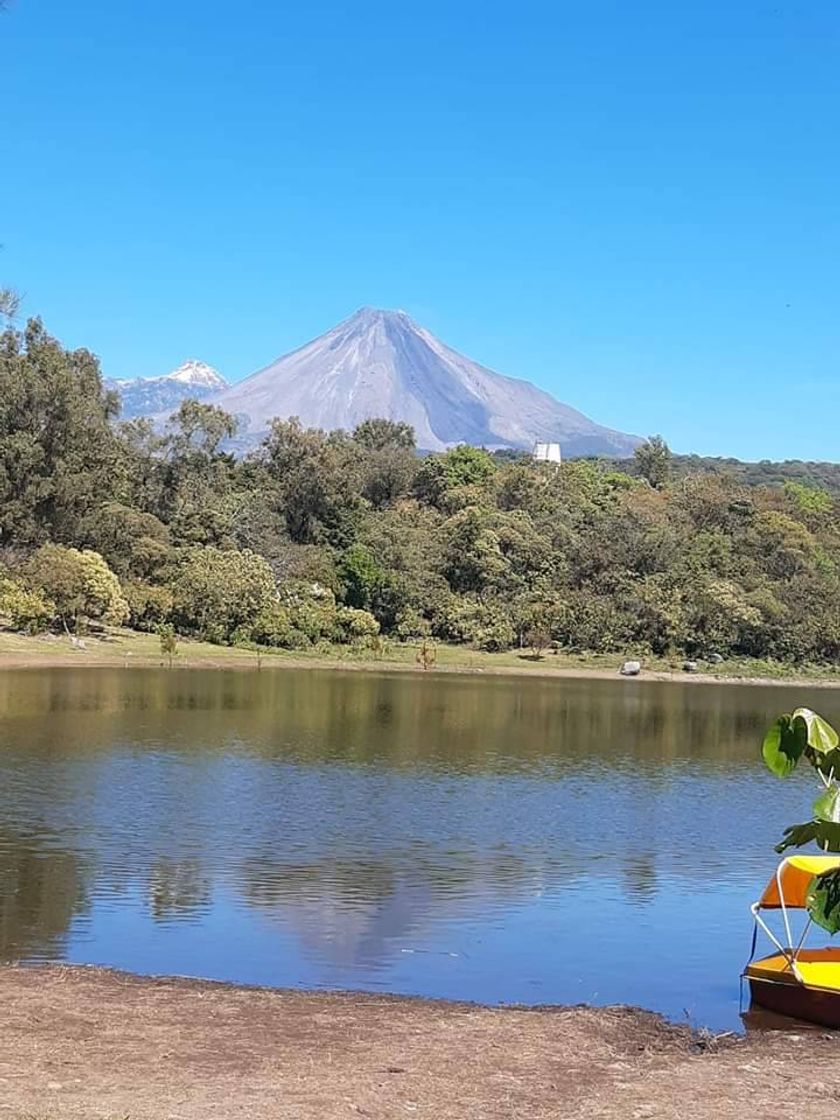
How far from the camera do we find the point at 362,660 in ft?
223

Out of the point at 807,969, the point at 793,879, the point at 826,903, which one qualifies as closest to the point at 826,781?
the point at 826,903

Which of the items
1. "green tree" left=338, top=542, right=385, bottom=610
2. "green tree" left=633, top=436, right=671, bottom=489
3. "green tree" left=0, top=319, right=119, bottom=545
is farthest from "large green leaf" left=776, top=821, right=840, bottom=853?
"green tree" left=633, top=436, right=671, bottom=489

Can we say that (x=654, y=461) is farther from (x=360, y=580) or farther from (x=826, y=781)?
(x=826, y=781)

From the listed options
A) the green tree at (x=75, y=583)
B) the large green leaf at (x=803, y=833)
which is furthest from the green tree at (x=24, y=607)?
the large green leaf at (x=803, y=833)

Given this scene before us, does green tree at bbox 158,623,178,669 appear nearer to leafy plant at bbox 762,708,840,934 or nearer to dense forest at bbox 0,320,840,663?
dense forest at bbox 0,320,840,663

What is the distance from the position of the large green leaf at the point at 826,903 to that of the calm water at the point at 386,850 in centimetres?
219

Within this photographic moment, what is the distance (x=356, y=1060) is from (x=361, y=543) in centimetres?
7074

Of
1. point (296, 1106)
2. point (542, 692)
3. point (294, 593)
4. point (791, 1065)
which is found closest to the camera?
point (296, 1106)

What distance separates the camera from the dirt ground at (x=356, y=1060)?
860 centimetres

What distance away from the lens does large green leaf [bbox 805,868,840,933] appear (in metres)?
10.5

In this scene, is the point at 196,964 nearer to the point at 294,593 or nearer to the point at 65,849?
the point at 65,849

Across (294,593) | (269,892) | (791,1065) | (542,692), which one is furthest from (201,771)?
(294,593)

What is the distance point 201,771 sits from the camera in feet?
89.3

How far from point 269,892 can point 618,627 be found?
59595 millimetres
